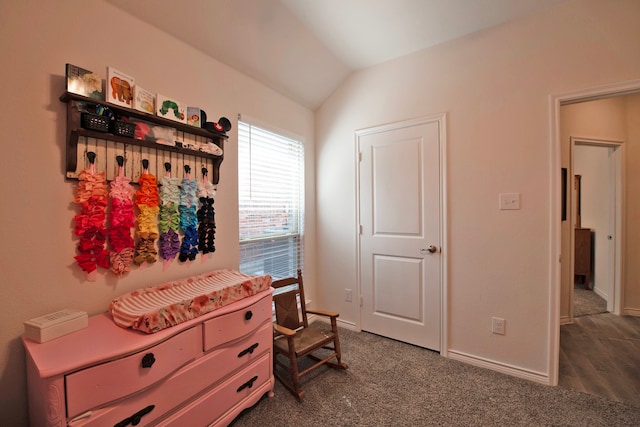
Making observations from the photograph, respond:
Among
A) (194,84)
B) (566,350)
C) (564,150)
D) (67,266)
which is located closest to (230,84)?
(194,84)

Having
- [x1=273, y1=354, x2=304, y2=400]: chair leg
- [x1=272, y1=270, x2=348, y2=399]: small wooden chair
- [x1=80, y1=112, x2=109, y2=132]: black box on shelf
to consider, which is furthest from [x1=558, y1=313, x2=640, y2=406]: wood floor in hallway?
[x1=80, y1=112, x2=109, y2=132]: black box on shelf

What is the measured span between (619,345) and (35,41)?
473 cm

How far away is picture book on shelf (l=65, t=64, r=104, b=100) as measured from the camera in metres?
1.28

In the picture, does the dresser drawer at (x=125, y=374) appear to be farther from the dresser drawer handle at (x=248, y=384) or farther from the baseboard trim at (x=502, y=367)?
the baseboard trim at (x=502, y=367)

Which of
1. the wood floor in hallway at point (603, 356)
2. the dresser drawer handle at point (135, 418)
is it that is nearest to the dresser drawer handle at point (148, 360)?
the dresser drawer handle at point (135, 418)

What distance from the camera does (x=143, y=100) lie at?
1567mm

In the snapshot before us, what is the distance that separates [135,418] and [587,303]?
192 inches

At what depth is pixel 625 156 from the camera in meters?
3.14

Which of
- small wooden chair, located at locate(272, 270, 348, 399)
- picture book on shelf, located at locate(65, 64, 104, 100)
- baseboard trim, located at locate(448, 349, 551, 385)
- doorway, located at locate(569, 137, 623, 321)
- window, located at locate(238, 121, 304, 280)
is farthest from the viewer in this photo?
doorway, located at locate(569, 137, 623, 321)

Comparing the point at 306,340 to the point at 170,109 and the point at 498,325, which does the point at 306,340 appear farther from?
the point at 170,109

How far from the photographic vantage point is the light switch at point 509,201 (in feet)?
6.91

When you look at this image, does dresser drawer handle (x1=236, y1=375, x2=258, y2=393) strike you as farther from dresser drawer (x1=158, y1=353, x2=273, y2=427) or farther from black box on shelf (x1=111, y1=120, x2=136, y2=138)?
black box on shelf (x1=111, y1=120, x2=136, y2=138)

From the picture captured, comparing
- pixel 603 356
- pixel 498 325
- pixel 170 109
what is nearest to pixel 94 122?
pixel 170 109

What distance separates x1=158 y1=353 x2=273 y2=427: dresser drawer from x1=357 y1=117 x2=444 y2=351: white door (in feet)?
4.43
